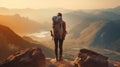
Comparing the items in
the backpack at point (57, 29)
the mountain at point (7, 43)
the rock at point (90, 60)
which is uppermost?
the backpack at point (57, 29)

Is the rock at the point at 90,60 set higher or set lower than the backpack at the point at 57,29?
lower

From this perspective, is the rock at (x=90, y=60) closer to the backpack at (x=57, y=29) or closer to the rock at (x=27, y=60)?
the backpack at (x=57, y=29)

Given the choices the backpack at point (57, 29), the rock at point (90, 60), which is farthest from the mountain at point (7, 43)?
the rock at point (90, 60)

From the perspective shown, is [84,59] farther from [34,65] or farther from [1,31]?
[1,31]

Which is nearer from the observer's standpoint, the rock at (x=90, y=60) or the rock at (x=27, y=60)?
the rock at (x=27, y=60)

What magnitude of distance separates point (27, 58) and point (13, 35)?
307 ft

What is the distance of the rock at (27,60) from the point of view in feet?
57.1

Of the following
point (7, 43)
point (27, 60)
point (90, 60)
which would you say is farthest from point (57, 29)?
point (7, 43)

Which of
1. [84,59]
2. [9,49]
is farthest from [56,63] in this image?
[9,49]

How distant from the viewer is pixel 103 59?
63.7 ft

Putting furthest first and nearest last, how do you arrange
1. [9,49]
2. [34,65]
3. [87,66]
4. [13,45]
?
[13,45] < [9,49] < [87,66] < [34,65]

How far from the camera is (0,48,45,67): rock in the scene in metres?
17.4

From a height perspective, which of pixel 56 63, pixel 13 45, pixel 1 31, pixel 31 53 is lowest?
pixel 13 45

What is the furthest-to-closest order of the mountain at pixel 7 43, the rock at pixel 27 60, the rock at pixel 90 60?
the mountain at pixel 7 43 → the rock at pixel 90 60 → the rock at pixel 27 60
